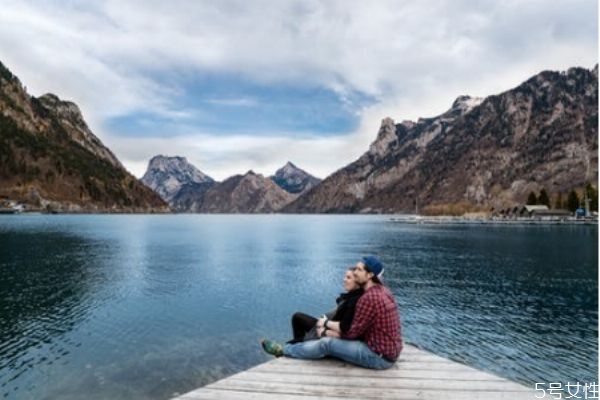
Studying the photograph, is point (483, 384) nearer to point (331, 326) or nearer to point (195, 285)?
point (331, 326)

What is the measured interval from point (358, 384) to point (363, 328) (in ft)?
5.31

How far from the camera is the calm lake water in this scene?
2431 centimetres

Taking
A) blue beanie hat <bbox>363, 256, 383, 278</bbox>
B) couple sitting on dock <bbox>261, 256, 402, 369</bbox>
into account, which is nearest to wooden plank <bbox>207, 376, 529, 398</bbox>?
couple sitting on dock <bbox>261, 256, 402, 369</bbox>

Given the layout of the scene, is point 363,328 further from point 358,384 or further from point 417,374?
point 417,374

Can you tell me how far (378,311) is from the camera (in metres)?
12.2

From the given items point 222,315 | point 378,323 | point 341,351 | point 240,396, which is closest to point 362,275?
point 378,323

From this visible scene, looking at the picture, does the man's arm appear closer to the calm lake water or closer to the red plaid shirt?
the red plaid shirt

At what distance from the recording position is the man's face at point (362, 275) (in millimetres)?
12727

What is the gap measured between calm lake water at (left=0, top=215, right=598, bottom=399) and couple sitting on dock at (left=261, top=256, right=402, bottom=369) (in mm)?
11494

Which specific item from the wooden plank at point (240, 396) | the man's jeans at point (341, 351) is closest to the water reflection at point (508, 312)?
the man's jeans at point (341, 351)

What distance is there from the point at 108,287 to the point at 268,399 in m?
46.3

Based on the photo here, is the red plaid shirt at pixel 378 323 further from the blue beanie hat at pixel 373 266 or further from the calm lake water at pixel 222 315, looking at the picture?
the calm lake water at pixel 222 315

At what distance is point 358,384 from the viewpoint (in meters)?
11.3

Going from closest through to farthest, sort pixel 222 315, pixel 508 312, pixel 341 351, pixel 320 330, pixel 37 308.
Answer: pixel 341 351 < pixel 320 330 < pixel 222 315 < pixel 37 308 < pixel 508 312
